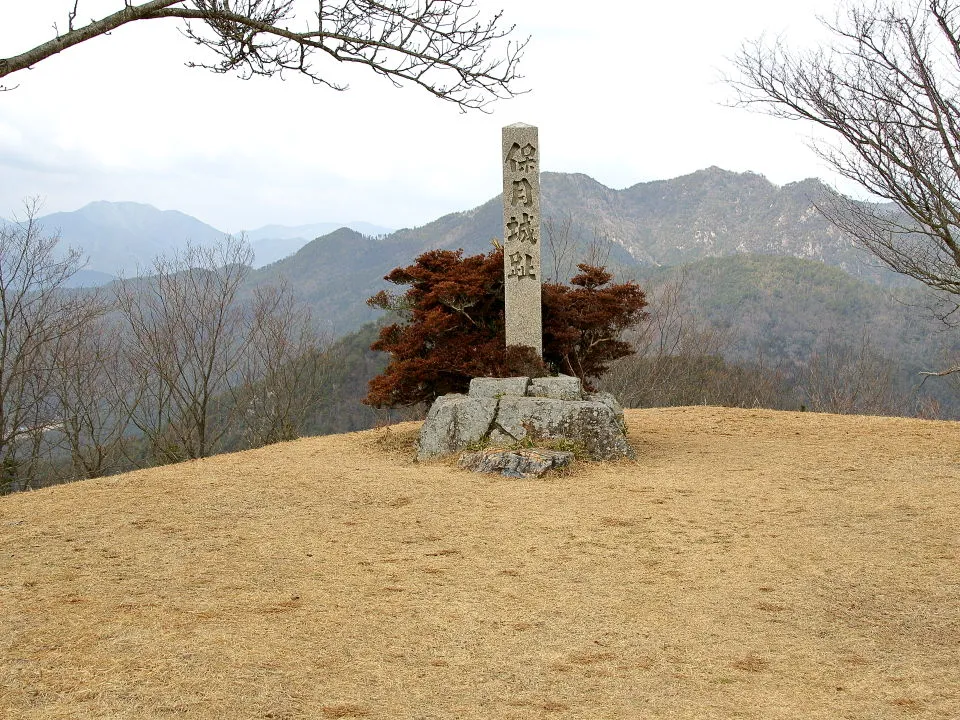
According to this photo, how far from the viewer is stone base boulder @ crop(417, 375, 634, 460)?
8102 mm

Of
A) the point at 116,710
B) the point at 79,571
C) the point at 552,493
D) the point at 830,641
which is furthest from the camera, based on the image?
the point at 552,493

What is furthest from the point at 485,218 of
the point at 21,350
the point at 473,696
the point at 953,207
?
the point at 473,696

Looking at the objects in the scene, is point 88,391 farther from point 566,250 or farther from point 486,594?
point 486,594

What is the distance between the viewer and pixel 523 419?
819cm

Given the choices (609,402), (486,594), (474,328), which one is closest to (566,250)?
(474,328)

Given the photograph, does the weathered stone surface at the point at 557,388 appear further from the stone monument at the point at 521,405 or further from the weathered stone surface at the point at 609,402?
the weathered stone surface at the point at 609,402

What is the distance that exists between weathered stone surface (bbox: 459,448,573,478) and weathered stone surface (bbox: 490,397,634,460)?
39cm

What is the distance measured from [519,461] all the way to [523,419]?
0.85 meters

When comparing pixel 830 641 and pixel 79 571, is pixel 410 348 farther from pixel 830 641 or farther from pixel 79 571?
pixel 830 641

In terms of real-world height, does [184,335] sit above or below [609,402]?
above

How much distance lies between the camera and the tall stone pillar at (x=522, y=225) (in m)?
9.13

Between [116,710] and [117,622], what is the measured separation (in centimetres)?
98

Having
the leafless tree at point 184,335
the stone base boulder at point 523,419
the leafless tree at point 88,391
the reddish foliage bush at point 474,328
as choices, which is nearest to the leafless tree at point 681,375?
the reddish foliage bush at point 474,328

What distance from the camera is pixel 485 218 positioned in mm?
65062
